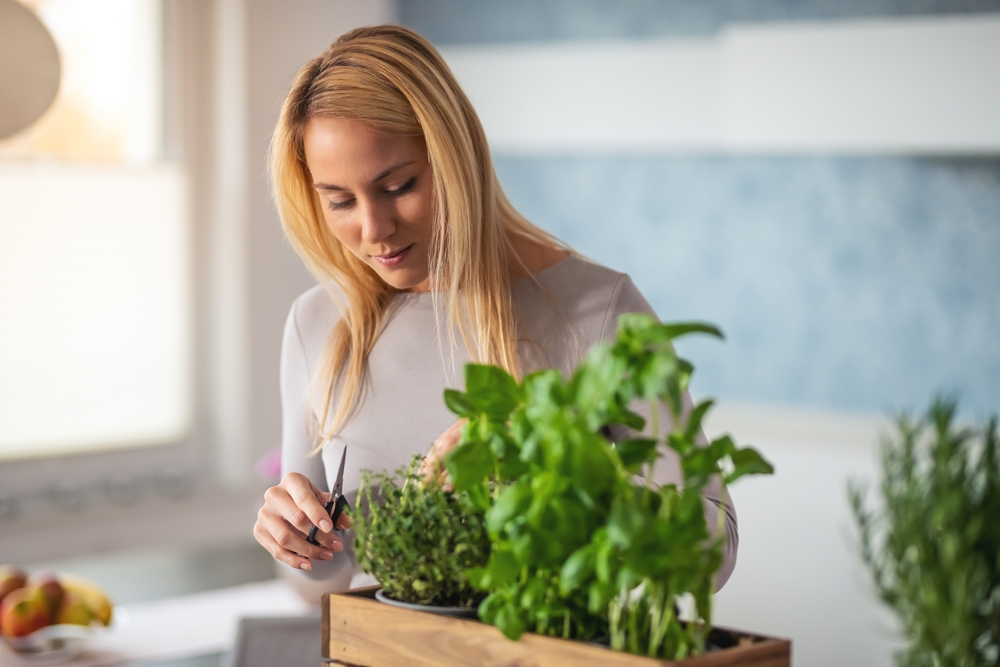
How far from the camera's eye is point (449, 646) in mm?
739

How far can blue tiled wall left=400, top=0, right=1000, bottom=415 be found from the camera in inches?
109

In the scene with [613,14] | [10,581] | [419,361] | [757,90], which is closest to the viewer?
[419,361]

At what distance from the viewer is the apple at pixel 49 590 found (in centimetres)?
196

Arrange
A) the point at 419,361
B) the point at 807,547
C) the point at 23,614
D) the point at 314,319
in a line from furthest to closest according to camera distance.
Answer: the point at 807,547
the point at 23,614
the point at 314,319
the point at 419,361

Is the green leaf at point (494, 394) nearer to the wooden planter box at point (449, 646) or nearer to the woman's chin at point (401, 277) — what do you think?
the wooden planter box at point (449, 646)

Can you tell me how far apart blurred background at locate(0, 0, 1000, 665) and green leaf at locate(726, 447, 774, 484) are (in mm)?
1919

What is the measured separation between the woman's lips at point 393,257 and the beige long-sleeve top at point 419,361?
12cm

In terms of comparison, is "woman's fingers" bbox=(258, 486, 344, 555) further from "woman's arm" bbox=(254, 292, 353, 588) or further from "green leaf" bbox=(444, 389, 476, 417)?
"green leaf" bbox=(444, 389, 476, 417)

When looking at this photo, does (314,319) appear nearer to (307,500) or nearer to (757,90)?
(307,500)

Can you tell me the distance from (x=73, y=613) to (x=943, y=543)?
174cm

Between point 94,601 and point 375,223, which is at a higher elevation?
point 375,223

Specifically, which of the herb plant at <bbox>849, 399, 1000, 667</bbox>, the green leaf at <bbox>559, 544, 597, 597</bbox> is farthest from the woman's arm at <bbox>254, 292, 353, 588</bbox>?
the herb plant at <bbox>849, 399, 1000, 667</bbox>

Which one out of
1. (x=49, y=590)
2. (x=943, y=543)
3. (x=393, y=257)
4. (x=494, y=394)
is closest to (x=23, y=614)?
(x=49, y=590)

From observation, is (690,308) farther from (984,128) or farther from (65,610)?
(65,610)
